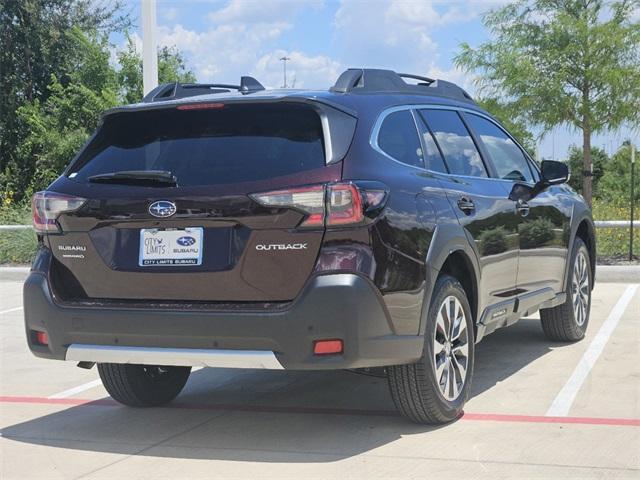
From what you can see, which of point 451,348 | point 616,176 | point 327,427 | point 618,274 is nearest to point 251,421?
point 327,427

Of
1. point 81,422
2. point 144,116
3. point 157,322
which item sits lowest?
point 81,422

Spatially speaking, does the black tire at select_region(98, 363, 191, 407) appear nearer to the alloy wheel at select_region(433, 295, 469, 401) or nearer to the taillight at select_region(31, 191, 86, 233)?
the taillight at select_region(31, 191, 86, 233)

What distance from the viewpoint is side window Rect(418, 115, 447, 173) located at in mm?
5403

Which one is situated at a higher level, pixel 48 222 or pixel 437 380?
pixel 48 222

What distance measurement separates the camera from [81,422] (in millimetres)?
5574

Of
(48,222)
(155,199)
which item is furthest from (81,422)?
(155,199)

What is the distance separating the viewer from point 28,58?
81.9 ft

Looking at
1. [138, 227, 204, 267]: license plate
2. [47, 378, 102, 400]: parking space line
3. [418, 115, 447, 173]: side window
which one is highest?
[418, 115, 447, 173]: side window

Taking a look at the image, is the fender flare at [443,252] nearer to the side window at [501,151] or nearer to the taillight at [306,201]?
the taillight at [306,201]

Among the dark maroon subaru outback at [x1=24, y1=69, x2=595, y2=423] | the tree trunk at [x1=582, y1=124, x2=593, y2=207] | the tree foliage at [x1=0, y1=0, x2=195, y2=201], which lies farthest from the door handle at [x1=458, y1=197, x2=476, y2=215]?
the tree foliage at [x1=0, y1=0, x2=195, y2=201]

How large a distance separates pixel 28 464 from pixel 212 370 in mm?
2381

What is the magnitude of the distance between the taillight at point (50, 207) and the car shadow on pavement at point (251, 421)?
1.19 m

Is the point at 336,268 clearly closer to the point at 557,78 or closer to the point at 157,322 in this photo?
the point at 157,322

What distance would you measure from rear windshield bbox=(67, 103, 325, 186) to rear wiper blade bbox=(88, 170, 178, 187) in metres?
0.06
